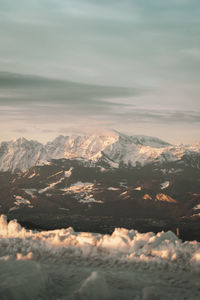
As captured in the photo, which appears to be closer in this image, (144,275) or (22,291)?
(22,291)

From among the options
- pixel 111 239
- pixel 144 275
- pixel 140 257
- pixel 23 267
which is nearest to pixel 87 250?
pixel 111 239

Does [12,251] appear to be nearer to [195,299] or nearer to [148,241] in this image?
[148,241]

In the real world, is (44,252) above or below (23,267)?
below

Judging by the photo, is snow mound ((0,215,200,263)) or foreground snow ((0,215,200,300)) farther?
snow mound ((0,215,200,263))

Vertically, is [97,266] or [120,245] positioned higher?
[120,245]

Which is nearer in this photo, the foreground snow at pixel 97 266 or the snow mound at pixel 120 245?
the foreground snow at pixel 97 266

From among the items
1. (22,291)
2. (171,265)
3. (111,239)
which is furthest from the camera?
(111,239)

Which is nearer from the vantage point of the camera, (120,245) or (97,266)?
(97,266)

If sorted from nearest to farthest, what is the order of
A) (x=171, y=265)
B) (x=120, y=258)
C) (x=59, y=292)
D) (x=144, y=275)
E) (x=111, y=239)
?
(x=59, y=292) → (x=144, y=275) → (x=171, y=265) → (x=120, y=258) → (x=111, y=239)
